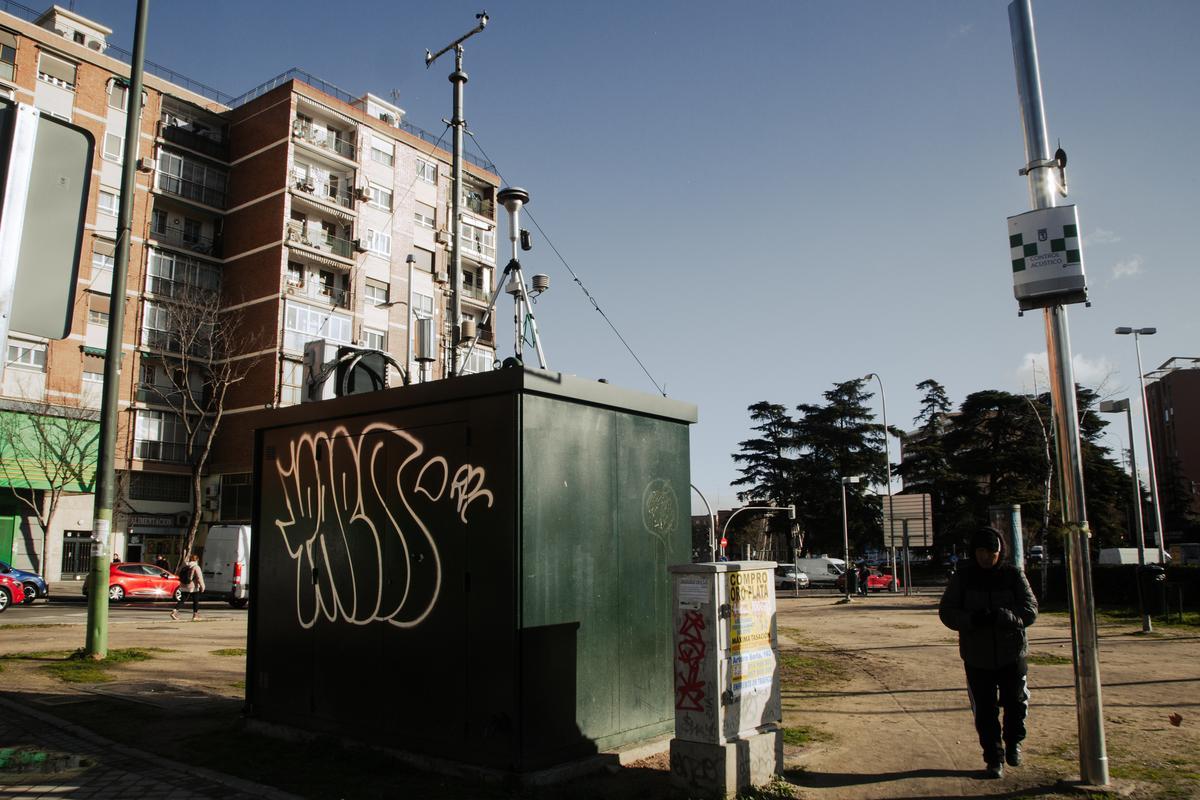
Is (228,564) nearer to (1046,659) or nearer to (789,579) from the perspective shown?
(1046,659)

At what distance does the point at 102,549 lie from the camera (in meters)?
12.4

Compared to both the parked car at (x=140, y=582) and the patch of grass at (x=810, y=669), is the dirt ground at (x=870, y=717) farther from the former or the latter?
the parked car at (x=140, y=582)

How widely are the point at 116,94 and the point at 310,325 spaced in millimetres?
14142

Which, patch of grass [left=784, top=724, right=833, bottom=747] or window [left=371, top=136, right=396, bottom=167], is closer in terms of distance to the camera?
patch of grass [left=784, top=724, right=833, bottom=747]

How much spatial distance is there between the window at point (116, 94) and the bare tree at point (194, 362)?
8888 millimetres

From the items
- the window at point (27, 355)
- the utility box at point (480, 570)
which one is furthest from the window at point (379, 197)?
the utility box at point (480, 570)

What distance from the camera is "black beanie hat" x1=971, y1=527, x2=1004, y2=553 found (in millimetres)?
6262

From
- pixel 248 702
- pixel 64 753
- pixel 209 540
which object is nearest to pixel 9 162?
pixel 64 753

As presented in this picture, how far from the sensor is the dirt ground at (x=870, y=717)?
5836 millimetres

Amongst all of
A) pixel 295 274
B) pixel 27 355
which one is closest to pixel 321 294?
pixel 295 274

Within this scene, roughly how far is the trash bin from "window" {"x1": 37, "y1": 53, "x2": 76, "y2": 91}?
45.2 m

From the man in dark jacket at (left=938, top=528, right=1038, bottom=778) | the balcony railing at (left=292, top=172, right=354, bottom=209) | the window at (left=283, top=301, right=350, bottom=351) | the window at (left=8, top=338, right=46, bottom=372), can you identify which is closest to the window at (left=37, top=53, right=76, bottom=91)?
the balcony railing at (left=292, top=172, right=354, bottom=209)

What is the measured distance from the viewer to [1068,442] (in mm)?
6250

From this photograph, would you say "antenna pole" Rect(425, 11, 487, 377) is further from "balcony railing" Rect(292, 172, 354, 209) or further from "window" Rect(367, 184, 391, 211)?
"window" Rect(367, 184, 391, 211)
